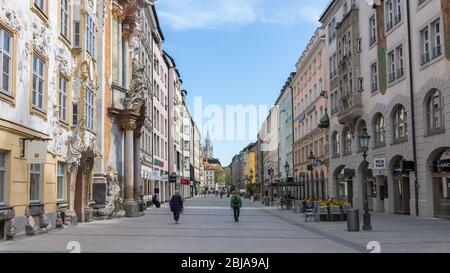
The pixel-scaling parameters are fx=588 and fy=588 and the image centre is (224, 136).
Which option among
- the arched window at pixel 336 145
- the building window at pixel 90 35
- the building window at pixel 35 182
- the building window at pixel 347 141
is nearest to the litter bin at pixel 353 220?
the building window at pixel 35 182

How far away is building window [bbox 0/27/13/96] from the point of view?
1740cm

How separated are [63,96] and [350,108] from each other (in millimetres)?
23666

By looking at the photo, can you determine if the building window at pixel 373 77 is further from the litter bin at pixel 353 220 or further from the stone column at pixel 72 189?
the stone column at pixel 72 189

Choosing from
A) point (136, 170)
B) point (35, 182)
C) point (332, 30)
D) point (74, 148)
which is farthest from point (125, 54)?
point (332, 30)

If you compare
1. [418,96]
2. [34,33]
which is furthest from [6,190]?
[418,96]

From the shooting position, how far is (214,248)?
51.9 ft

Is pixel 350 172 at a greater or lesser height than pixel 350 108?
lesser

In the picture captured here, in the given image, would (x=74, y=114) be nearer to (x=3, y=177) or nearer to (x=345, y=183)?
(x=3, y=177)

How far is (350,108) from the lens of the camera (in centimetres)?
4244

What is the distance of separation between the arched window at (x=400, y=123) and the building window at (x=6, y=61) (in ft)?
73.7

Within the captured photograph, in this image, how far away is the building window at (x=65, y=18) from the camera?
24781 millimetres

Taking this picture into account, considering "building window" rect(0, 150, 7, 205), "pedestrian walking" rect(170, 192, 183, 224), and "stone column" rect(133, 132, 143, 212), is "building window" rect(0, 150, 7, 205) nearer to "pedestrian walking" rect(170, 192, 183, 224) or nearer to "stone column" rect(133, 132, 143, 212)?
"pedestrian walking" rect(170, 192, 183, 224)

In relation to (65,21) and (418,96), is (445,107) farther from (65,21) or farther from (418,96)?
(65,21)

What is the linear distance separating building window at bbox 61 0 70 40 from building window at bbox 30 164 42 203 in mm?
6491
